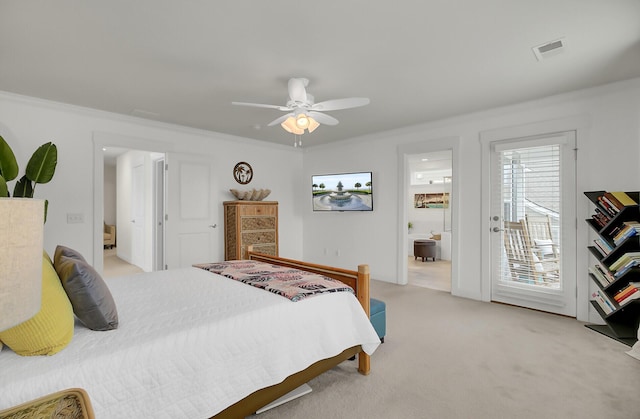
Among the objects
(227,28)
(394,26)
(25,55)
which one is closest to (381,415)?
(394,26)

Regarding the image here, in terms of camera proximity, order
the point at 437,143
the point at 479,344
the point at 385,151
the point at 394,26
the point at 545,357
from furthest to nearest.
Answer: the point at 385,151, the point at 437,143, the point at 479,344, the point at 545,357, the point at 394,26

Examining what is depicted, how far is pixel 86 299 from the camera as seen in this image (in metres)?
1.45

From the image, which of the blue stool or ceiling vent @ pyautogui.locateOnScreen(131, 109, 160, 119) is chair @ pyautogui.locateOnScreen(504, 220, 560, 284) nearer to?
the blue stool

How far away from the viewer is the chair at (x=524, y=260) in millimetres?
3580

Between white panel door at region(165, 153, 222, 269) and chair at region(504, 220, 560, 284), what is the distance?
4.13 metres

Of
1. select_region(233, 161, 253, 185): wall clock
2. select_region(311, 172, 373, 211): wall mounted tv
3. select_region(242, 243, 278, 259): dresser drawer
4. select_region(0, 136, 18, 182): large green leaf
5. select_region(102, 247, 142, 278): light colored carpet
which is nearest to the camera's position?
select_region(0, 136, 18, 182): large green leaf

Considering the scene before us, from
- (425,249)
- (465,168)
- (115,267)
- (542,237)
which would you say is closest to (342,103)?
(465,168)

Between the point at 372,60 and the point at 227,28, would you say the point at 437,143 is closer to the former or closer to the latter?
the point at 372,60

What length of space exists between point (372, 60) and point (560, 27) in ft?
4.21

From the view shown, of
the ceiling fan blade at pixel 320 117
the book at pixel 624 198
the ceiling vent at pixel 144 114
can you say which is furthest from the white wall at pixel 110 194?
the book at pixel 624 198

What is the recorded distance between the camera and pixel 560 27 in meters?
2.17

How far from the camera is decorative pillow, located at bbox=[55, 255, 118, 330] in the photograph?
4.76 ft

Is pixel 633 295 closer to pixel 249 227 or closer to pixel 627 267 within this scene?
pixel 627 267

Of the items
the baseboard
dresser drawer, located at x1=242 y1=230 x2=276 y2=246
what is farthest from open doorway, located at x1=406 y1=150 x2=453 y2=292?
the baseboard
